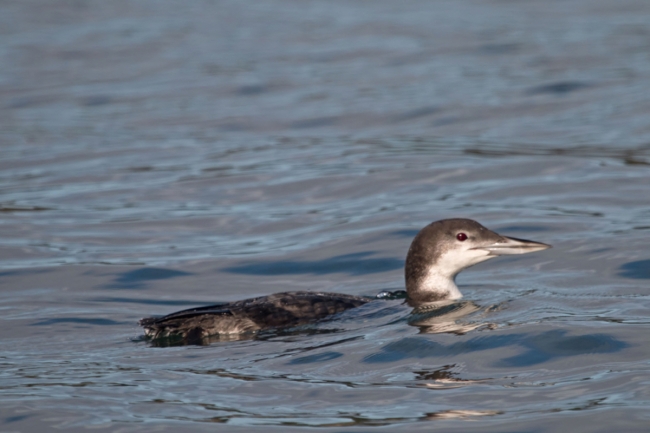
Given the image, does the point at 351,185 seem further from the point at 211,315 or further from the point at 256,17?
the point at 256,17

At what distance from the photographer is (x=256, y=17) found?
30281 millimetres

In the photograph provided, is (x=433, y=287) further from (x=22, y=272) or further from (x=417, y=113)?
(x=417, y=113)

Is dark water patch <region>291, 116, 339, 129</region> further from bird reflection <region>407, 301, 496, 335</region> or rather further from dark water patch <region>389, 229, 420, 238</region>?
bird reflection <region>407, 301, 496, 335</region>

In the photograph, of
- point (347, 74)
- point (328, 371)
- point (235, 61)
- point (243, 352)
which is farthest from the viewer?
point (235, 61)

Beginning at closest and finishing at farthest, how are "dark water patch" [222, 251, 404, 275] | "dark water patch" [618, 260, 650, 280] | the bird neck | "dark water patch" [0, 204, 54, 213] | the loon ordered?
the loon, the bird neck, "dark water patch" [618, 260, 650, 280], "dark water patch" [222, 251, 404, 275], "dark water patch" [0, 204, 54, 213]

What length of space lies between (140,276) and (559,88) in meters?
11.2

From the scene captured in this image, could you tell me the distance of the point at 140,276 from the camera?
938cm

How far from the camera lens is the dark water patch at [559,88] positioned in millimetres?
18188

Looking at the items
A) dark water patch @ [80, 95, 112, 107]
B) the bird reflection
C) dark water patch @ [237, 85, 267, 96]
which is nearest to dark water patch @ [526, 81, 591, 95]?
dark water patch @ [237, 85, 267, 96]

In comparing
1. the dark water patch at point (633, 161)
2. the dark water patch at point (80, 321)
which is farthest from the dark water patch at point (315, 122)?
the dark water patch at point (80, 321)

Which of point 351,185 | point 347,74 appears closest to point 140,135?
point 351,185

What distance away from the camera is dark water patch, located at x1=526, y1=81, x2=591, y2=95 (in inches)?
716

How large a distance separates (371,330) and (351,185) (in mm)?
5914

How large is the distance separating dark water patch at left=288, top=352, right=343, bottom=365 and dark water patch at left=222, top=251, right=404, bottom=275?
3.15 meters
